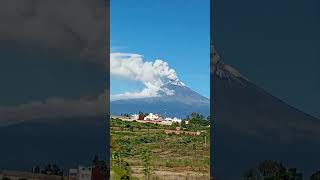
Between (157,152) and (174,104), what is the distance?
2.59 metres

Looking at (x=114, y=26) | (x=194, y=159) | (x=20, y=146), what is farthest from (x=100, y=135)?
(x=114, y=26)

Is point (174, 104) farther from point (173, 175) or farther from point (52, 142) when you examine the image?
point (52, 142)

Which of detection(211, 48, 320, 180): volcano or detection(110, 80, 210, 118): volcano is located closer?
detection(211, 48, 320, 180): volcano

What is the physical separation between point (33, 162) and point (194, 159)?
4160 mm

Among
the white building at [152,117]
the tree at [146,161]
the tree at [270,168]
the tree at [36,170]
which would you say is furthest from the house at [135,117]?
the tree at [270,168]

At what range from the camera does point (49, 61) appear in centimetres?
676

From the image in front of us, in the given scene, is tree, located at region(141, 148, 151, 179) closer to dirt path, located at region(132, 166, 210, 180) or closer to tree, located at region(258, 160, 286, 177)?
dirt path, located at region(132, 166, 210, 180)

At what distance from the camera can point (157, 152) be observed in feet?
35.0

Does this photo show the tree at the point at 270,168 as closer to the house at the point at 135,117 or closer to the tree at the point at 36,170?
the tree at the point at 36,170

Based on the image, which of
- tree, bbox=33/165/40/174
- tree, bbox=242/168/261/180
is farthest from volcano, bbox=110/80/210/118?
tree, bbox=242/168/261/180

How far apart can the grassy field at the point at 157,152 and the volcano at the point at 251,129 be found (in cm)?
300

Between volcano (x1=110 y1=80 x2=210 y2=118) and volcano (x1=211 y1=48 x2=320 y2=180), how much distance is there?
3.91m

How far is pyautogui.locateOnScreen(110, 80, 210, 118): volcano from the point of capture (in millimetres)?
10992

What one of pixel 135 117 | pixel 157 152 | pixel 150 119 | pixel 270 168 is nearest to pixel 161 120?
pixel 150 119
